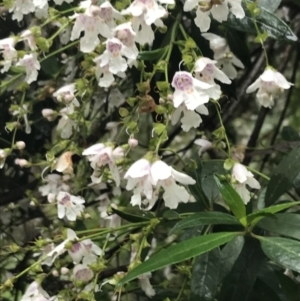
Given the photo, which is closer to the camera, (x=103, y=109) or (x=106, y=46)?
(x=106, y=46)

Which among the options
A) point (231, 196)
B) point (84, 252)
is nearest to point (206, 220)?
point (231, 196)

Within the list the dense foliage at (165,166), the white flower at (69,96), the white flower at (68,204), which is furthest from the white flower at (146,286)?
the white flower at (69,96)

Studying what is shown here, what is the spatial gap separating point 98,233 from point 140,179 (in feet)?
0.37

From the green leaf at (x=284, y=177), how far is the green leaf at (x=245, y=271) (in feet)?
0.26

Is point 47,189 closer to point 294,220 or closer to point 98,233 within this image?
point 98,233

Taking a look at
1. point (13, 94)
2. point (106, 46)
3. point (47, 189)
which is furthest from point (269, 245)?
point (13, 94)

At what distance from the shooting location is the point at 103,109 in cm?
98

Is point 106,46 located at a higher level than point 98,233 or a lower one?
higher

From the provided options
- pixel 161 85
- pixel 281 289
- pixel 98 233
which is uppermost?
pixel 161 85

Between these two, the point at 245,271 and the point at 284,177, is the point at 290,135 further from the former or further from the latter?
the point at 245,271

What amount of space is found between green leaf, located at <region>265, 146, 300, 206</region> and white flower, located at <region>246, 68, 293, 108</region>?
7 centimetres

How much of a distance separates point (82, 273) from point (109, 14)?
12.1 inches

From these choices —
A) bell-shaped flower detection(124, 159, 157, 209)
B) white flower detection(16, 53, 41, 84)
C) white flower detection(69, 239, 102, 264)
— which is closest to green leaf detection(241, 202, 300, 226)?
bell-shaped flower detection(124, 159, 157, 209)

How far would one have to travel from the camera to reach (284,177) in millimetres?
623
